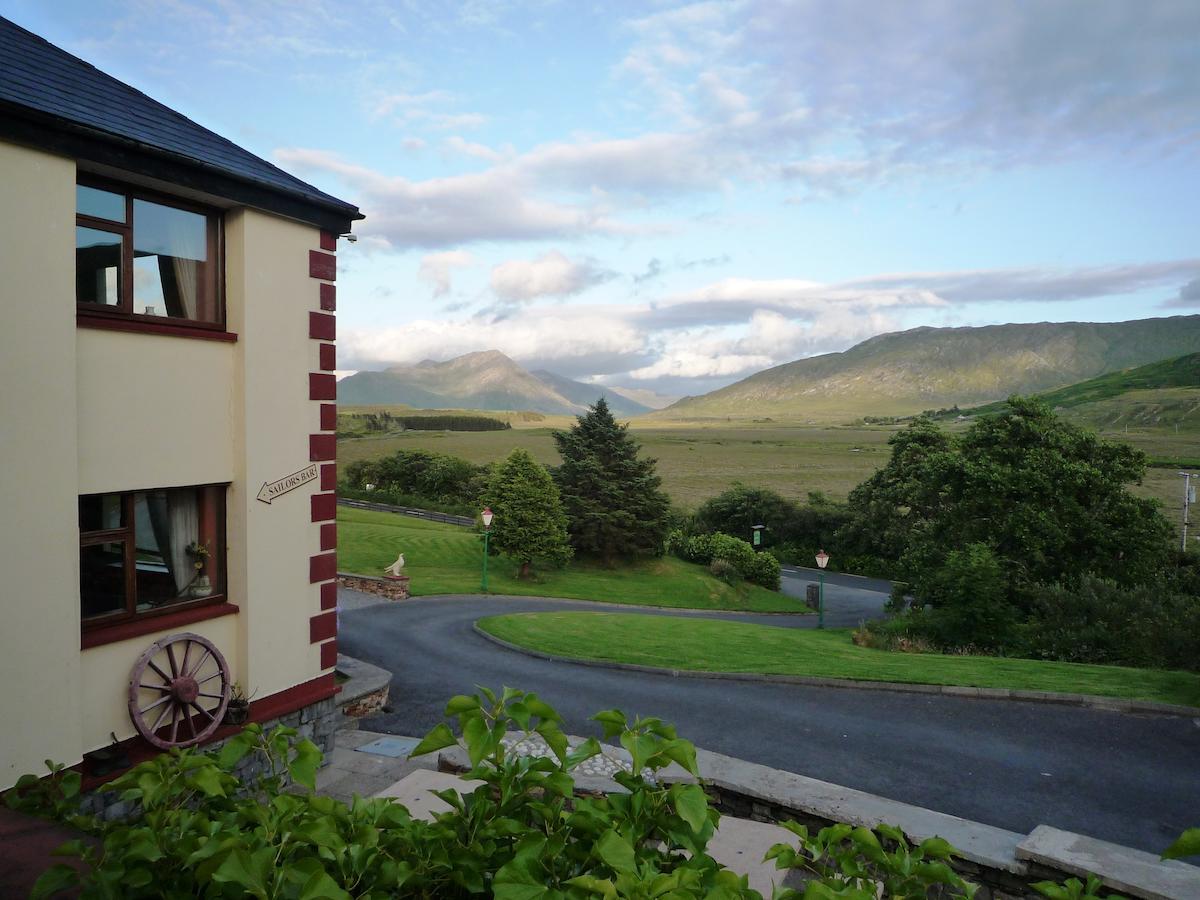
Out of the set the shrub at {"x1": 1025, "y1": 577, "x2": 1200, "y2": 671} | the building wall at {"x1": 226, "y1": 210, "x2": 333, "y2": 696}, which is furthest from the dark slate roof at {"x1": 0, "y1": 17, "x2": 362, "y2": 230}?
the shrub at {"x1": 1025, "y1": 577, "x2": 1200, "y2": 671}

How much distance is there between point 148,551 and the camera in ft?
25.9

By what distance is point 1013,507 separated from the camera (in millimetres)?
28547

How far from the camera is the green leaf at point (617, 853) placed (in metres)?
1.88

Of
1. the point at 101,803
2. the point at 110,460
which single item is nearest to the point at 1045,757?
the point at 101,803

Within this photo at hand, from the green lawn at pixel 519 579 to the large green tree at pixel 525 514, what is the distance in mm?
1563

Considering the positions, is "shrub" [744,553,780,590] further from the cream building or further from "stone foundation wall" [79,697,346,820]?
the cream building

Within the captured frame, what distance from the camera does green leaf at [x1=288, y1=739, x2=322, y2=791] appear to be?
88.5 inches

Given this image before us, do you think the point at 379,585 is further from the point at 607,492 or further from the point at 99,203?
the point at 99,203

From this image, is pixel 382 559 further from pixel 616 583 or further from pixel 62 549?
pixel 62 549

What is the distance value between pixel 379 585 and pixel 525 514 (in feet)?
30.7

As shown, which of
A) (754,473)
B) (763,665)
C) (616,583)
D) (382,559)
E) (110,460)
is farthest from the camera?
(754,473)

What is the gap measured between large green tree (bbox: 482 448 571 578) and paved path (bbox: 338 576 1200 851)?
17904 millimetres

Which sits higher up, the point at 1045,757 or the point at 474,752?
the point at 474,752

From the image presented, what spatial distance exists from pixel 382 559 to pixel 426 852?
1404 inches
